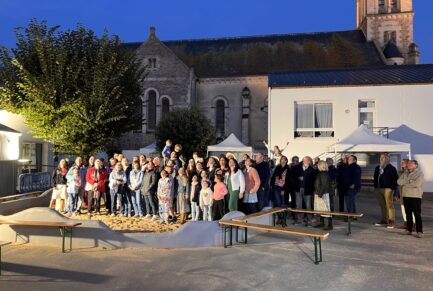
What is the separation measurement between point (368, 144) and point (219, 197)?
9.16 metres

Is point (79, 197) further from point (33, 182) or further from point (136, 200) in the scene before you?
point (33, 182)

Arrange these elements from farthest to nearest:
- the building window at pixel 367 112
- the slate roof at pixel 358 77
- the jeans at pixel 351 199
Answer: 1. the building window at pixel 367 112
2. the slate roof at pixel 358 77
3. the jeans at pixel 351 199

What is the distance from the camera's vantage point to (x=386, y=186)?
877cm

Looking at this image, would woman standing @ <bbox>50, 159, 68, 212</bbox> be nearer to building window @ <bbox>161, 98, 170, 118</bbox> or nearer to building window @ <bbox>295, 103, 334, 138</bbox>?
building window @ <bbox>295, 103, 334, 138</bbox>

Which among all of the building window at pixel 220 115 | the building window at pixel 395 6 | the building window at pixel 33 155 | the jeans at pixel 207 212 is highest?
the building window at pixel 395 6

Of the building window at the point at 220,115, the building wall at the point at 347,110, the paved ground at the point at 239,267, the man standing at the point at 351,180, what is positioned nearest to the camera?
the paved ground at the point at 239,267

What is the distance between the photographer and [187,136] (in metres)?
22.6

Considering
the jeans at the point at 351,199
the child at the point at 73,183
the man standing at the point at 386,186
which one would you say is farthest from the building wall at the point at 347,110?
the child at the point at 73,183

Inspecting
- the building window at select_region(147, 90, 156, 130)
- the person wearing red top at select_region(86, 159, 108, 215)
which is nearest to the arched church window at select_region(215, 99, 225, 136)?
the building window at select_region(147, 90, 156, 130)

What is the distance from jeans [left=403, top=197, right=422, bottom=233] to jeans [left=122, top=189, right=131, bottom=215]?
7.09m

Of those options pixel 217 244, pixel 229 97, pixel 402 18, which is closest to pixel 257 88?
pixel 229 97

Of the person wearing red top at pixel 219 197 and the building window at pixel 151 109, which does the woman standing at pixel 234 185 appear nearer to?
the person wearing red top at pixel 219 197

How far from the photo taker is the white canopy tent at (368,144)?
14617 mm

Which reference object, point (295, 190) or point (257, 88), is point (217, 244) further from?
point (257, 88)
